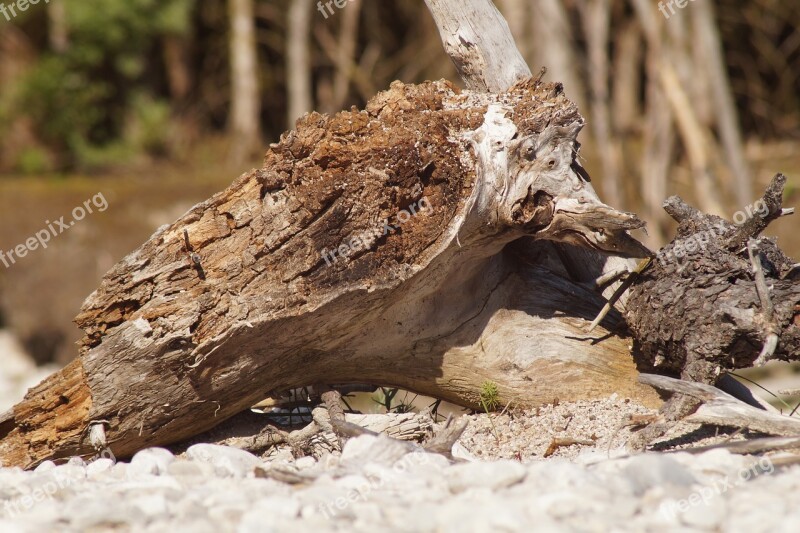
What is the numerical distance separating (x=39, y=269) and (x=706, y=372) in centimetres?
770

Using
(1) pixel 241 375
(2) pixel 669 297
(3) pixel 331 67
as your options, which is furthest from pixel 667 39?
(1) pixel 241 375

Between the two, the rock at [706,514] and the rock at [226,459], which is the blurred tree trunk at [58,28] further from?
the rock at [706,514]

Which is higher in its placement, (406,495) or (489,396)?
(406,495)

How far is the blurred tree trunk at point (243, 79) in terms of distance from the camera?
1065 centimetres

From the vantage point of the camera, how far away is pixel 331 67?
11570 millimetres

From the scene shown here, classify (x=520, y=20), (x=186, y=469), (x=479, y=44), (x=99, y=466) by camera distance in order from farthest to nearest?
(x=520, y=20), (x=479, y=44), (x=99, y=466), (x=186, y=469)

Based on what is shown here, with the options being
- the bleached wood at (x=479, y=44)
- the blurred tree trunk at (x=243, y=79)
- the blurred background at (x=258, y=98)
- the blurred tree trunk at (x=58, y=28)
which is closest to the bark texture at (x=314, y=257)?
the bleached wood at (x=479, y=44)

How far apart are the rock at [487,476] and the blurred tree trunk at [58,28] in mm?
9964

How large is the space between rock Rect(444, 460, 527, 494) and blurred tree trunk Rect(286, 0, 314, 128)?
26.8ft

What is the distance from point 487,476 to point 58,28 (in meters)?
10.2

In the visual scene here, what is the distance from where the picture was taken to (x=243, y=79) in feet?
35.3

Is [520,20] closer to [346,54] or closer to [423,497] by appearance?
[346,54]

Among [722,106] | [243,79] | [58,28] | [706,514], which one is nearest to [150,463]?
[706,514]

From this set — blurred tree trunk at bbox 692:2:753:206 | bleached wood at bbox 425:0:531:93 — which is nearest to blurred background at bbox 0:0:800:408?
blurred tree trunk at bbox 692:2:753:206
